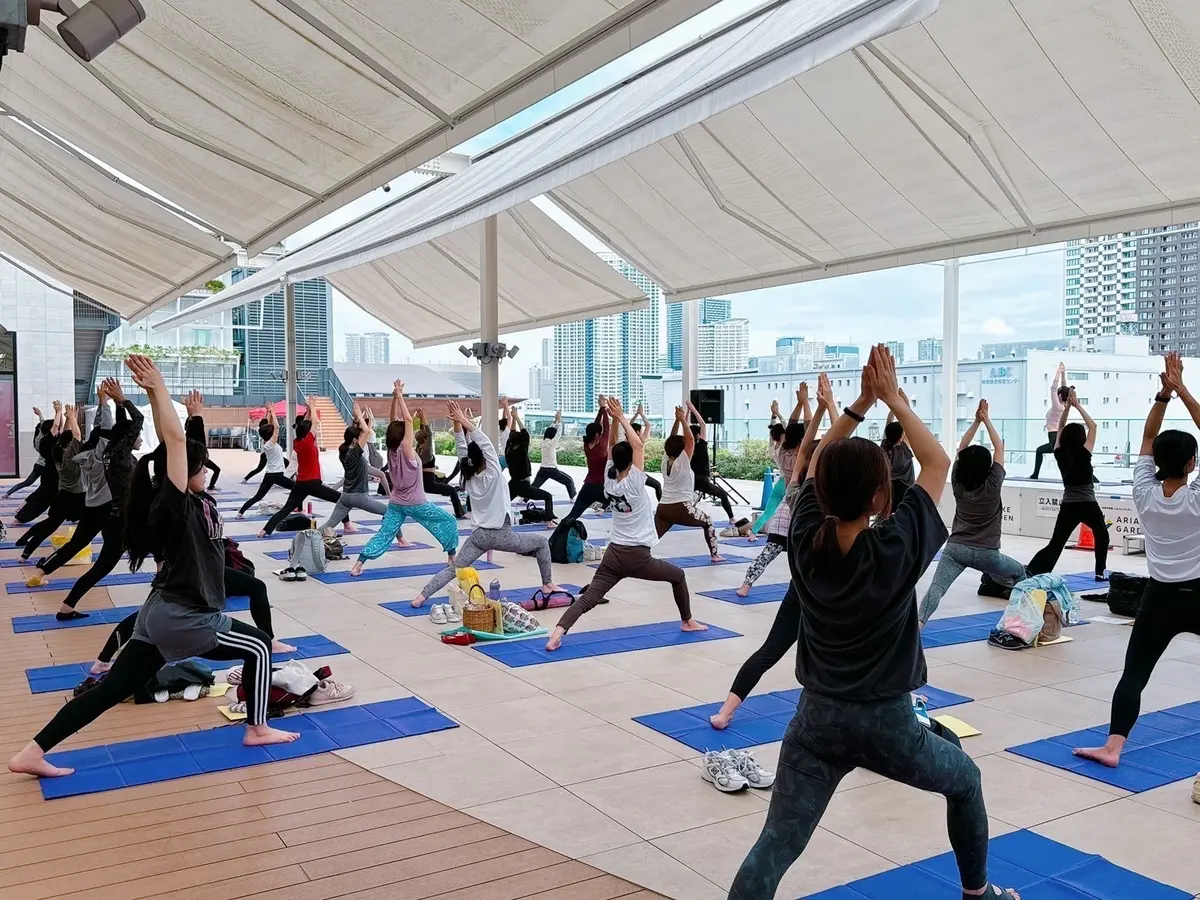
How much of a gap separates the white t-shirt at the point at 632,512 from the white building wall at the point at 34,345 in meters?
20.3

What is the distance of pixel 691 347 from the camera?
58.9 ft

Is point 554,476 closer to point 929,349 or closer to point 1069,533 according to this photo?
point 929,349

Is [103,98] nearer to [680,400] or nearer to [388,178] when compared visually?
[388,178]

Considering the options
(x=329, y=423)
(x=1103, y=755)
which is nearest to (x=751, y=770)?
(x=1103, y=755)

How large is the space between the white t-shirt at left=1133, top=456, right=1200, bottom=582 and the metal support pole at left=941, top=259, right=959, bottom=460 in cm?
1123

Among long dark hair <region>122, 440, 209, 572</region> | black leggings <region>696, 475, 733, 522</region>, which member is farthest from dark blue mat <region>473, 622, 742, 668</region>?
black leggings <region>696, 475, 733, 522</region>

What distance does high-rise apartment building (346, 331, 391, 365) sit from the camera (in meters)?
42.5

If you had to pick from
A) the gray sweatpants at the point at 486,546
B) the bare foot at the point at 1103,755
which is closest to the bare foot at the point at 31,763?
the gray sweatpants at the point at 486,546

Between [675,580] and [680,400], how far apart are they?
12514 millimetres

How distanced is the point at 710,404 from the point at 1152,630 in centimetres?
1241

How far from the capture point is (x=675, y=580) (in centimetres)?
716

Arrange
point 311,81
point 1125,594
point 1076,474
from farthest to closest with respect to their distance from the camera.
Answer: point 1076,474, point 1125,594, point 311,81

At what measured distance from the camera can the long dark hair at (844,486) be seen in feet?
8.32

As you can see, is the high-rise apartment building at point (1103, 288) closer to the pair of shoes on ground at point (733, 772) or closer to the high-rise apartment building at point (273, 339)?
the pair of shoes on ground at point (733, 772)
